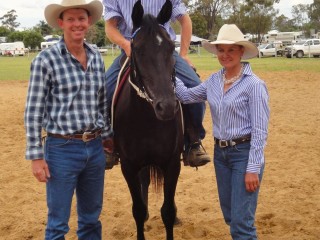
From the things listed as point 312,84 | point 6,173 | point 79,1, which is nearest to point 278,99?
point 312,84

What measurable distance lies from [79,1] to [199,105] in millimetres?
1913

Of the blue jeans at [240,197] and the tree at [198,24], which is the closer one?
the blue jeans at [240,197]

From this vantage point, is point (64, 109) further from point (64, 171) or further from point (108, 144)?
point (108, 144)

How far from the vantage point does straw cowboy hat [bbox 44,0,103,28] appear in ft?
10.8

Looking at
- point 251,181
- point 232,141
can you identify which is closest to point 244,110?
point 232,141

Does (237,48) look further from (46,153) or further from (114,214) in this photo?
(114,214)

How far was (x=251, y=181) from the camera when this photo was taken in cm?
338

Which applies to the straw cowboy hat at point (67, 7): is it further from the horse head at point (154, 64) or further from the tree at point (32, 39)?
the tree at point (32, 39)

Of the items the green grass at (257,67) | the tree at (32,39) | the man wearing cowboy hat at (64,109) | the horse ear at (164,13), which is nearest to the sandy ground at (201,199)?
the man wearing cowboy hat at (64,109)

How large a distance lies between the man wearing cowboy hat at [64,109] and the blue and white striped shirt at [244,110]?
0.96 m

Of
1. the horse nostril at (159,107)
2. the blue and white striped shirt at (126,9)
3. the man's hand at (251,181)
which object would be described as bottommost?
the man's hand at (251,181)

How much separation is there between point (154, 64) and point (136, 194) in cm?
164

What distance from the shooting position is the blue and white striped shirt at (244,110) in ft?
11.0

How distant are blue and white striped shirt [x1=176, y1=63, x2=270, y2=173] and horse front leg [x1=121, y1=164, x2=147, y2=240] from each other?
1.08 m
